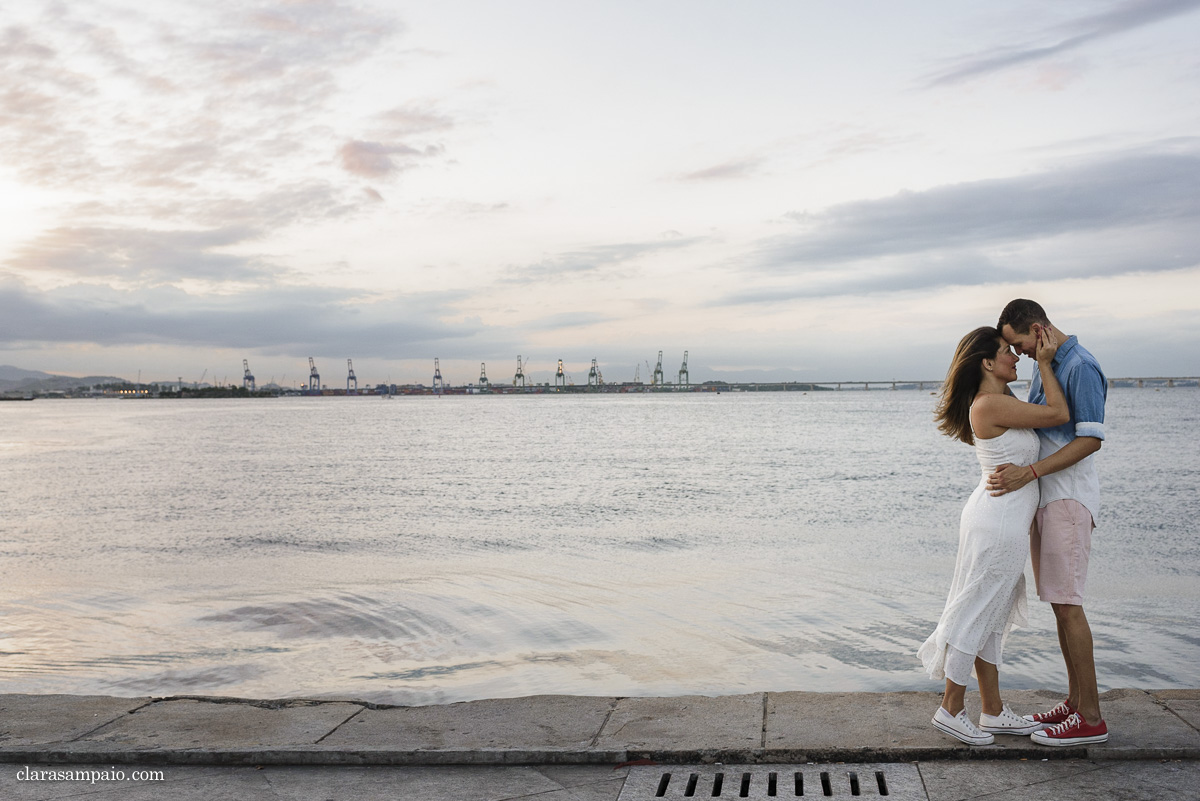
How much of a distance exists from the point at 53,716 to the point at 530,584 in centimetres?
723

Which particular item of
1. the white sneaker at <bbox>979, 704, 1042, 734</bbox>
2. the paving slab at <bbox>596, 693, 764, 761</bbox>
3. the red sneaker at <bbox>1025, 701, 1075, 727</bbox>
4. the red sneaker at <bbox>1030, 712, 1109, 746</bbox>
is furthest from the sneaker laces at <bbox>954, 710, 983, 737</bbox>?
the paving slab at <bbox>596, 693, 764, 761</bbox>

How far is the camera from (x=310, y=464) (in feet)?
112

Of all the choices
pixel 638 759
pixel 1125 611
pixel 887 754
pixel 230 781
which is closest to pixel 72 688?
pixel 230 781

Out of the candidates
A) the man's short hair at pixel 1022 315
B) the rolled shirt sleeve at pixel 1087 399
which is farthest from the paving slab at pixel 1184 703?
the man's short hair at pixel 1022 315

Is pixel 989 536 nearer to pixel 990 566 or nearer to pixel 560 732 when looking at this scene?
pixel 990 566

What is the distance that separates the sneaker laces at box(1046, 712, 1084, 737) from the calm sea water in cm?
317

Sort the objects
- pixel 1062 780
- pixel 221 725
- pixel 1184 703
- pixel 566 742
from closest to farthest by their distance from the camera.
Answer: pixel 1062 780 < pixel 566 742 < pixel 1184 703 < pixel 221 725

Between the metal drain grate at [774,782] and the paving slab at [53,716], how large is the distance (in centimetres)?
281

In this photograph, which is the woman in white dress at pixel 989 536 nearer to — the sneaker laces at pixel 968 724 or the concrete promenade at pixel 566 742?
the sneaker laces at pixel 968 724

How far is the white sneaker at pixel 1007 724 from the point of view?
4000mm

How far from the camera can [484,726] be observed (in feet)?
14.2

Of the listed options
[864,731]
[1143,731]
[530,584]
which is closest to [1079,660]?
[1143,731]

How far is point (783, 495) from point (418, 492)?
9.70m

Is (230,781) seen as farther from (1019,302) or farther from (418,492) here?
(418,492)
